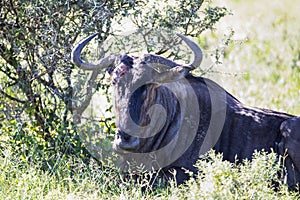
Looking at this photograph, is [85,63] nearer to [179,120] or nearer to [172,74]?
[172,74]

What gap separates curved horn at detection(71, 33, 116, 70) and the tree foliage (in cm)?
31

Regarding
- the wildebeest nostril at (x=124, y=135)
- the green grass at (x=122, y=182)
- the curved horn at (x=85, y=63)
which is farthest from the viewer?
the curved horn at (x=85, y=63)

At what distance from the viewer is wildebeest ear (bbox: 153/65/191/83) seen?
634 cm

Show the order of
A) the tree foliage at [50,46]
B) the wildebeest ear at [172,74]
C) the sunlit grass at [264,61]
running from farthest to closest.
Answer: the sunlit grass at [264,61] → the tree foliage at [50,46] → the wildebeest ear at [172,74]

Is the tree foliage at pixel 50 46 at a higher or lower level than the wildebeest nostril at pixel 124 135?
higher

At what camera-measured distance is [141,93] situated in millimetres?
6293

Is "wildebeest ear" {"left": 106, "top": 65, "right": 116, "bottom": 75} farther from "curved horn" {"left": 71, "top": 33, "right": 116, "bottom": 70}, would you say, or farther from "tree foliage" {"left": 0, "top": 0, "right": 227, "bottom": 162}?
"tree foliage" {"left": 0, "top": 0, "right": 227, "bottom": 162}

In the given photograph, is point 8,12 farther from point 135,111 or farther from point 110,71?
point 135,111

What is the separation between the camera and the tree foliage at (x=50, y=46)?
6.77 m

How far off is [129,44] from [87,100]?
0.65 metres

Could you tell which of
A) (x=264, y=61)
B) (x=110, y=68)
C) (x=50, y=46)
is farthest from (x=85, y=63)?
(x=264, y=61)

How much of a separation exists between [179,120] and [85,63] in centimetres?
96

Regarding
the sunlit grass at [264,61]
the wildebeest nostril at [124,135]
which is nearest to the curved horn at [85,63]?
the wildebeest nostril at [124,135]

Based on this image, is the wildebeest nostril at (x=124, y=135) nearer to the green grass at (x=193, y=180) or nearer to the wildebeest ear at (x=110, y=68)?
the green grass at (x=193, y=180)
